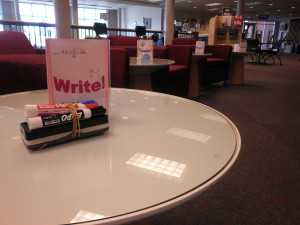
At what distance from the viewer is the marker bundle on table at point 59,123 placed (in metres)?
0.54

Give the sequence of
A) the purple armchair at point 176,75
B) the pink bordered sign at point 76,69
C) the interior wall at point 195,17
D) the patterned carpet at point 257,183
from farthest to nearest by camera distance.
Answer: the interior wall at point 195,17 < the purple armchair at point 176,75 < the patterned carpet at point 257,183 < the pink bordered sign at point 76,69

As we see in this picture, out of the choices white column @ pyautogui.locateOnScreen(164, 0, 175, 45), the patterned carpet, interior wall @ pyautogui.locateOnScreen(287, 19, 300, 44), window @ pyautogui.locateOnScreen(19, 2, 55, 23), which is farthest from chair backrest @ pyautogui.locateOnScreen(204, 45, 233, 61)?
interior wall @ pyautogui.locateOnScreen(287, 19, 300, 44)

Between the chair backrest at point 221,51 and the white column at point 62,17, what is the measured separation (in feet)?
9.67

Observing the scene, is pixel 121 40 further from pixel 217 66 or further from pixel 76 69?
pixel 76 69

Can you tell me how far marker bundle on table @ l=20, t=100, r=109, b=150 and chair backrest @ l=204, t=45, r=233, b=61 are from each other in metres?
4.78

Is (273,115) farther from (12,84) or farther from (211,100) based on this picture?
(12,84)

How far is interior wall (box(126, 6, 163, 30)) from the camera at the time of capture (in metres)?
16.5

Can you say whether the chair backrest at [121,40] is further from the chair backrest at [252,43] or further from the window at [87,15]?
the window at [87,15]

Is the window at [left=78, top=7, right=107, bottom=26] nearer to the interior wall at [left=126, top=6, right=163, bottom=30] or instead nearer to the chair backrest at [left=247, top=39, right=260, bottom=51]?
the interior wall at [left=126, top=6, right=163, bottom=30]

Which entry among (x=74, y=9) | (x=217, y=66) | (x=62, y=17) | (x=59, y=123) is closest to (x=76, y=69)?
(x=59, y=123)

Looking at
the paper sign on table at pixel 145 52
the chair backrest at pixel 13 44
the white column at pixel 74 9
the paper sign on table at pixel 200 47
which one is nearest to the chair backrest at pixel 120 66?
the paper sign on table at pixel 145 52

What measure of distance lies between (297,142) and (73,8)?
521 inches

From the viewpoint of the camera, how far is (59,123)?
1.84 feet

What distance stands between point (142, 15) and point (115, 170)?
17867mm
